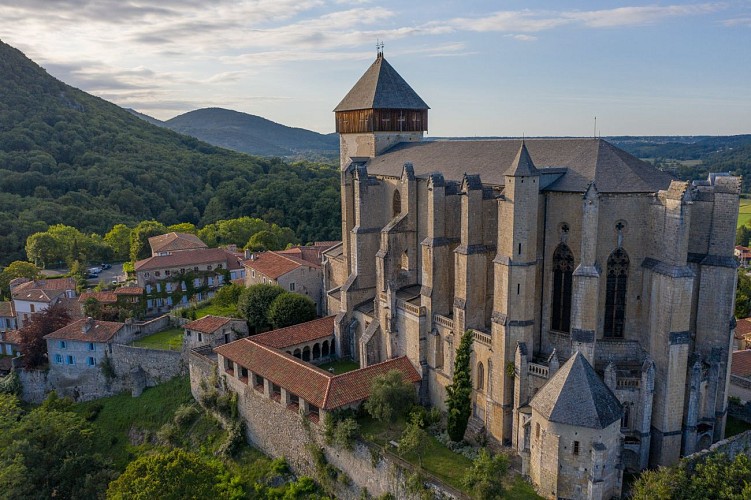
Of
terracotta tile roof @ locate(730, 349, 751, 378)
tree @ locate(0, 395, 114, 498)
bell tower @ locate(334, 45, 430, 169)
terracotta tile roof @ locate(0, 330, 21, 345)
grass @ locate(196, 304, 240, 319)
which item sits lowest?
tree @ locate(0, 395, 114, 498)

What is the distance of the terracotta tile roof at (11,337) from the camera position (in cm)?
4890

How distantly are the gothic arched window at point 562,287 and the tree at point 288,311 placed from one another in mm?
20995

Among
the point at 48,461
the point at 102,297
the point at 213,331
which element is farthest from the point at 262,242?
the point at 48,461

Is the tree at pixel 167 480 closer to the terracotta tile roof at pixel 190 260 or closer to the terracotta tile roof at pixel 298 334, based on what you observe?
the terracotta tile roof at pixel 298 334

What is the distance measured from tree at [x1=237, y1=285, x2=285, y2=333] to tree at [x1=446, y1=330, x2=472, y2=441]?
19.3m

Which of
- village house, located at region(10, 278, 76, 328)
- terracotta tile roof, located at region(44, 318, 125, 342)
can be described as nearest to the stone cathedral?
terracotta tile roof, located at region(44, 318, 125, 342)

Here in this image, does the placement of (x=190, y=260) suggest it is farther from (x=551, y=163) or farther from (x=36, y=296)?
(x=551, y=163)

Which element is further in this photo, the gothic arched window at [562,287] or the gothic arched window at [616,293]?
the gothic arched window at [562,287]

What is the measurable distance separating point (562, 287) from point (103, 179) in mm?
88831

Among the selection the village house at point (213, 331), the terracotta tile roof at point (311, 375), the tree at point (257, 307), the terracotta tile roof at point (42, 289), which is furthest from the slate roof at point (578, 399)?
the terracotta tile roof at point (42, 289)

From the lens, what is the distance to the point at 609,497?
2339 cm

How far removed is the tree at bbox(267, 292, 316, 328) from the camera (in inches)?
1671

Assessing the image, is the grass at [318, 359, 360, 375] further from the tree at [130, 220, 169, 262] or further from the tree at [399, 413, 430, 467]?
the tree at [130, 220, 169, 262]

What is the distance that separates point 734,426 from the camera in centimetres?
2989
